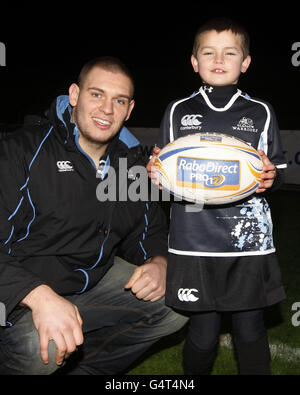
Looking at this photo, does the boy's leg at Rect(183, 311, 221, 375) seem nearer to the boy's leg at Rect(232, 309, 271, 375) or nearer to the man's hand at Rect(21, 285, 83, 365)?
the boy's leg at Rect(232, 309, 271, 375)

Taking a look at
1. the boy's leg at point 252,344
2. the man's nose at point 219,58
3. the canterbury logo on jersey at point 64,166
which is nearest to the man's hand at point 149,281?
the boy's leg at point 252,344

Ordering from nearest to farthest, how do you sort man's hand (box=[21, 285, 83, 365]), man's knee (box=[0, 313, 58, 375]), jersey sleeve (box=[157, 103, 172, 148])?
man's hand (box=[21, 285, 83, 365]) → man's knee (box=[0, 313, 58, 375]) → jersey sleeve (box=[157, 103, 172, 148])

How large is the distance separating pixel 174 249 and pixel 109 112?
76cm

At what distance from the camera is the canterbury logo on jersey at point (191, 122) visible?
208 centimetres

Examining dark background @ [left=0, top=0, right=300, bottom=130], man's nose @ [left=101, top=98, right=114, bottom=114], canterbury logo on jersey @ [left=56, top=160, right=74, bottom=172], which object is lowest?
canterbury logo on jersey @ [left=56, top=160, right=74, bottom=172]

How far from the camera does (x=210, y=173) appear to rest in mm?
1894

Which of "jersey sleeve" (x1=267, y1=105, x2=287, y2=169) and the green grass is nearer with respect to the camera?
"jersey sleeve" (x1=267, y1=105, x2=287, y2=169)

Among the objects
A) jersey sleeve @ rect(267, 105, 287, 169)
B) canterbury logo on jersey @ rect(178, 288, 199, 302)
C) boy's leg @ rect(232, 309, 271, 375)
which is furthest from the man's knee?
jersey sleeve @ rect(267, 105, 287, 169)

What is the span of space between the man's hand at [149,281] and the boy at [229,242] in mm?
108

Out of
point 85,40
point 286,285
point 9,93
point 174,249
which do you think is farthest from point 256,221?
point 85,40

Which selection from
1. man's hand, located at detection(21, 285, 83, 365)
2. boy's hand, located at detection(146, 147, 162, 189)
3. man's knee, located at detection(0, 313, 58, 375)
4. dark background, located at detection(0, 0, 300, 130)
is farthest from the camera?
dark background, located at detection(0, 0, 300, 130)

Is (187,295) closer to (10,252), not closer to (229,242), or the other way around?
(229,242)

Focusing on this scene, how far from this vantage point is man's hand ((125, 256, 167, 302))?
7.14 feet

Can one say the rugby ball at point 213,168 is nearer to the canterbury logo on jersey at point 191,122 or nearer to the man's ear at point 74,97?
the canterbury logo on jersey at point 191,122
